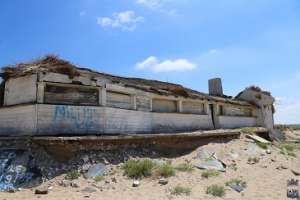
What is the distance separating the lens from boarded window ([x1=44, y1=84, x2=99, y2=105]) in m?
12.5

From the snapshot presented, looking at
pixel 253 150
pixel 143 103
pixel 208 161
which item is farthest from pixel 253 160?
pixel 143 103

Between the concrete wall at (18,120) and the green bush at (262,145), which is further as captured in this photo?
the green bush at (262,145)

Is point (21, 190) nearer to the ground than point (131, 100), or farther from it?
nearer to the ground

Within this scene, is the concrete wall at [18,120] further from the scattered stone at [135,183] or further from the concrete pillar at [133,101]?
the concrete pillar at [133,101]

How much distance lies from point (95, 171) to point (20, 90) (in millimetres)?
4567

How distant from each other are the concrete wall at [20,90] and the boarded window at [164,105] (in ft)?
21.6

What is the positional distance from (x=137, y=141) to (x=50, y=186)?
473 cm

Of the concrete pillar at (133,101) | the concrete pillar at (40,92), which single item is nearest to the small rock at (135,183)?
the concrete pillar at (40,92)

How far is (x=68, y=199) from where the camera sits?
9227 mm

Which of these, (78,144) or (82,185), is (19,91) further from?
→ (82,185)

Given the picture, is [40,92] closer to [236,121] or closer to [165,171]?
[165,171]

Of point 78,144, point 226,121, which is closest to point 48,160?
point 78,144

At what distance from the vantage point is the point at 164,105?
1761 centimetres

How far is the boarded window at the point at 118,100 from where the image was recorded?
14.1m
